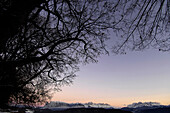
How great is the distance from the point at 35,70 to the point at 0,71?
3540 mm

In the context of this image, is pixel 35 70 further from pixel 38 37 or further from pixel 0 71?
pixel 0 71

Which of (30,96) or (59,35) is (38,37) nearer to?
(59,35)

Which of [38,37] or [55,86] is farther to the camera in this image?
[55,86]

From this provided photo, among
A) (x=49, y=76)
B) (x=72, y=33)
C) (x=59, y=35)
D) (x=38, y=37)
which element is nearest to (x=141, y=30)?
(x=72, y=33)

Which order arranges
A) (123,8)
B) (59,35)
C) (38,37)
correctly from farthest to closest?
(38,37), (59,35), (123,8)

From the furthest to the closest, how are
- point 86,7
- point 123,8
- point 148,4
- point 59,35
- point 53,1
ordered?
point 59,35
point 86,7
point 53,1
point 123,8
point 148,4

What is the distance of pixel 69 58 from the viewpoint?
8453mm

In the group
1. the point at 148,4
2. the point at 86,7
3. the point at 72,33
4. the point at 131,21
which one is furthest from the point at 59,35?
the point at 148,4

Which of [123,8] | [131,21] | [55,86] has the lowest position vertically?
[55,86]

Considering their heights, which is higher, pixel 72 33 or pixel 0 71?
pixel 72 33

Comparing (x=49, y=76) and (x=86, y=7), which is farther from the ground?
(x=86, y=7)

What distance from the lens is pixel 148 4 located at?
4.02 metres

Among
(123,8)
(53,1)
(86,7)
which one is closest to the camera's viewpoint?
(123,8)

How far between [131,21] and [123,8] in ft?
1.98
